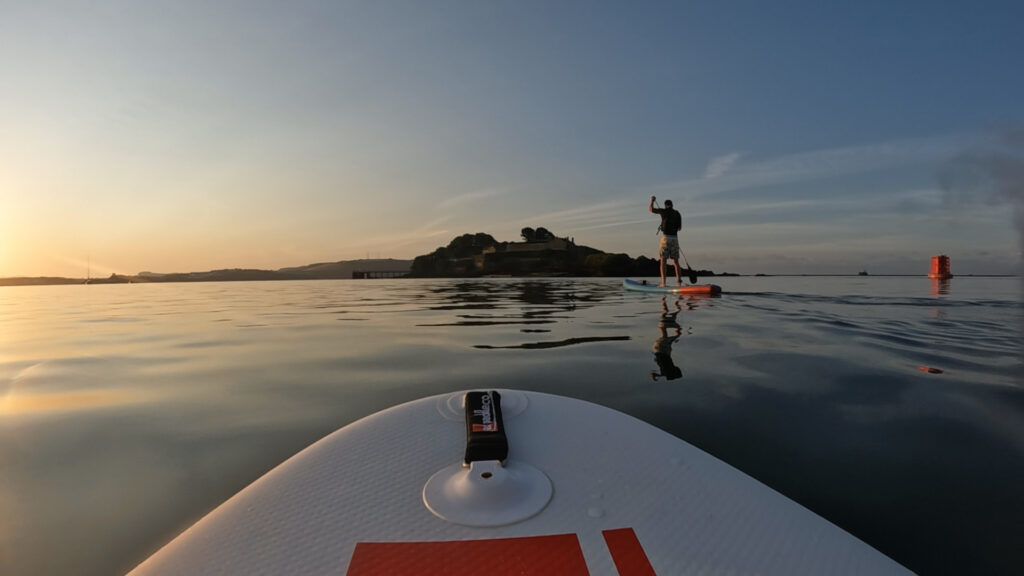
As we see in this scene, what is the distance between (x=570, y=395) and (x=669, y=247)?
11.8 metres

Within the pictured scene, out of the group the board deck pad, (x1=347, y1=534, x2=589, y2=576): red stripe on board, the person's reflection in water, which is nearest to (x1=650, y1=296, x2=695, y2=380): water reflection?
the person's reflection in water

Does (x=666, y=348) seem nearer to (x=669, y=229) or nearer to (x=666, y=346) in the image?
(x=666, y=346)

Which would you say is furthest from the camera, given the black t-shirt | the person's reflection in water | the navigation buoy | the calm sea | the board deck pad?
the navigation buoy

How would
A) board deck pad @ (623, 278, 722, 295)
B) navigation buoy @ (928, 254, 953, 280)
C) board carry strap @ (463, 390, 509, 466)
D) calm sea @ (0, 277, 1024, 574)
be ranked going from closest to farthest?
board carry strap @ (463, 390, 509, 466) → calm sea @ (0, 277, 1024, 574) → board deck pad @ (623, 278, 722, 295) → navigation buoy @ (928, 254, 953, 280)

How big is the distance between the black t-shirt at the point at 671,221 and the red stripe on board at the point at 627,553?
13498mm

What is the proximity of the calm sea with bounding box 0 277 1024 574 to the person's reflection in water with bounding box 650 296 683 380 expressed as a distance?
0.14 ft

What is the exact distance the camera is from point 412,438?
1.68 metres

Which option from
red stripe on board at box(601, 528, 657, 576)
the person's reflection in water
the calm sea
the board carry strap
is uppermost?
the board carry strap

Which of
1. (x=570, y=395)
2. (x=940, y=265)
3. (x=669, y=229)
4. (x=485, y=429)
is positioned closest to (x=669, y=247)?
(x=669, y=229)

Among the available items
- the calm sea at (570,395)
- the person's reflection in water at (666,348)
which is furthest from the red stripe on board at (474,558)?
the person's reflection in water at (666,348)

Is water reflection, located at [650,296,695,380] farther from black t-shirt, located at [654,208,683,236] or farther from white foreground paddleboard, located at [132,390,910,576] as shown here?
black t-shirt, located at [654,208,683,236]

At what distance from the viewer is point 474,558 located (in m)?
1.07

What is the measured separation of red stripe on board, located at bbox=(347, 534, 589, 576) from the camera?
103 centimetres

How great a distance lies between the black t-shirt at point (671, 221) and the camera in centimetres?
1360
